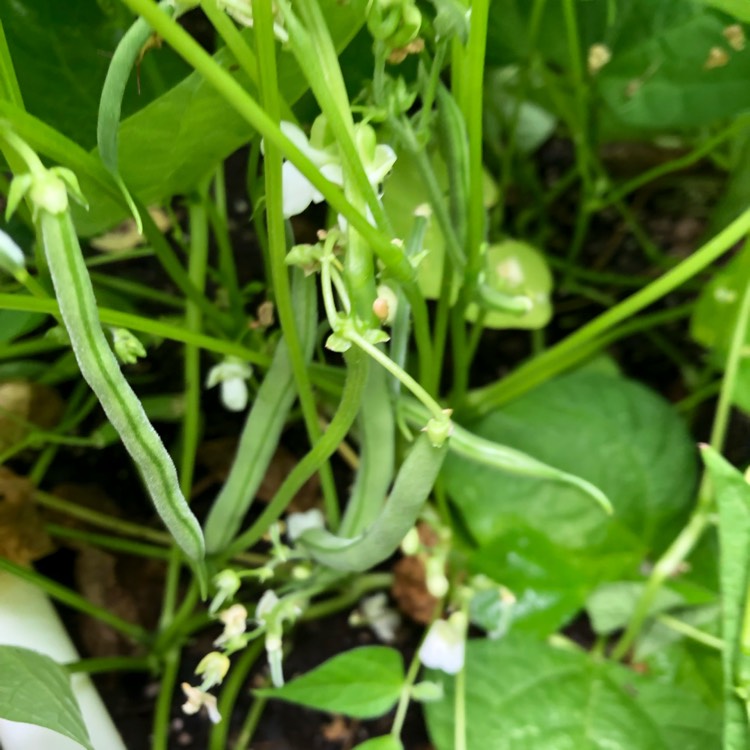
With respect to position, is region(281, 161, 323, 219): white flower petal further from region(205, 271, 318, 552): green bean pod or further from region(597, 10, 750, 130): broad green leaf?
region(597, 10, 750, 130): broad green leaf

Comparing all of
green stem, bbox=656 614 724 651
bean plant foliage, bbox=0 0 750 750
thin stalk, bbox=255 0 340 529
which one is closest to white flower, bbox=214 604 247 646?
bean plant foliage, bbox=0 0 750 750

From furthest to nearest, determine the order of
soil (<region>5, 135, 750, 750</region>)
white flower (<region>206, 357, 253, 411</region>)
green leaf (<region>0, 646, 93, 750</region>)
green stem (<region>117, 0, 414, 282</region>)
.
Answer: soil (<region>5, 135, 750, 750</region>), white flower (<region>206, 357, 253, 411</region>), green leaf (<region>0, 646, 93, 750</region>), green stem (<region>117, 0, 414, 282</region>)

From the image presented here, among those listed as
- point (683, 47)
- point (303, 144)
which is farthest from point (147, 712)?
point (683, 47)

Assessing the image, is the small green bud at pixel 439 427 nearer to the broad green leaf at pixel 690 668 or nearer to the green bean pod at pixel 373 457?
the green bean pod at pixel 373 457

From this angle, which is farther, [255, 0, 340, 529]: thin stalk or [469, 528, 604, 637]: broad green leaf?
[469, 528, 604, 637]: broad green leaf

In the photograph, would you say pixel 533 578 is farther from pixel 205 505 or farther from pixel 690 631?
pixel 205 505

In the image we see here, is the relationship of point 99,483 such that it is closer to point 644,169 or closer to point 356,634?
point 356,634

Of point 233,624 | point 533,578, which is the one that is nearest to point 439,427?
point 233,624
